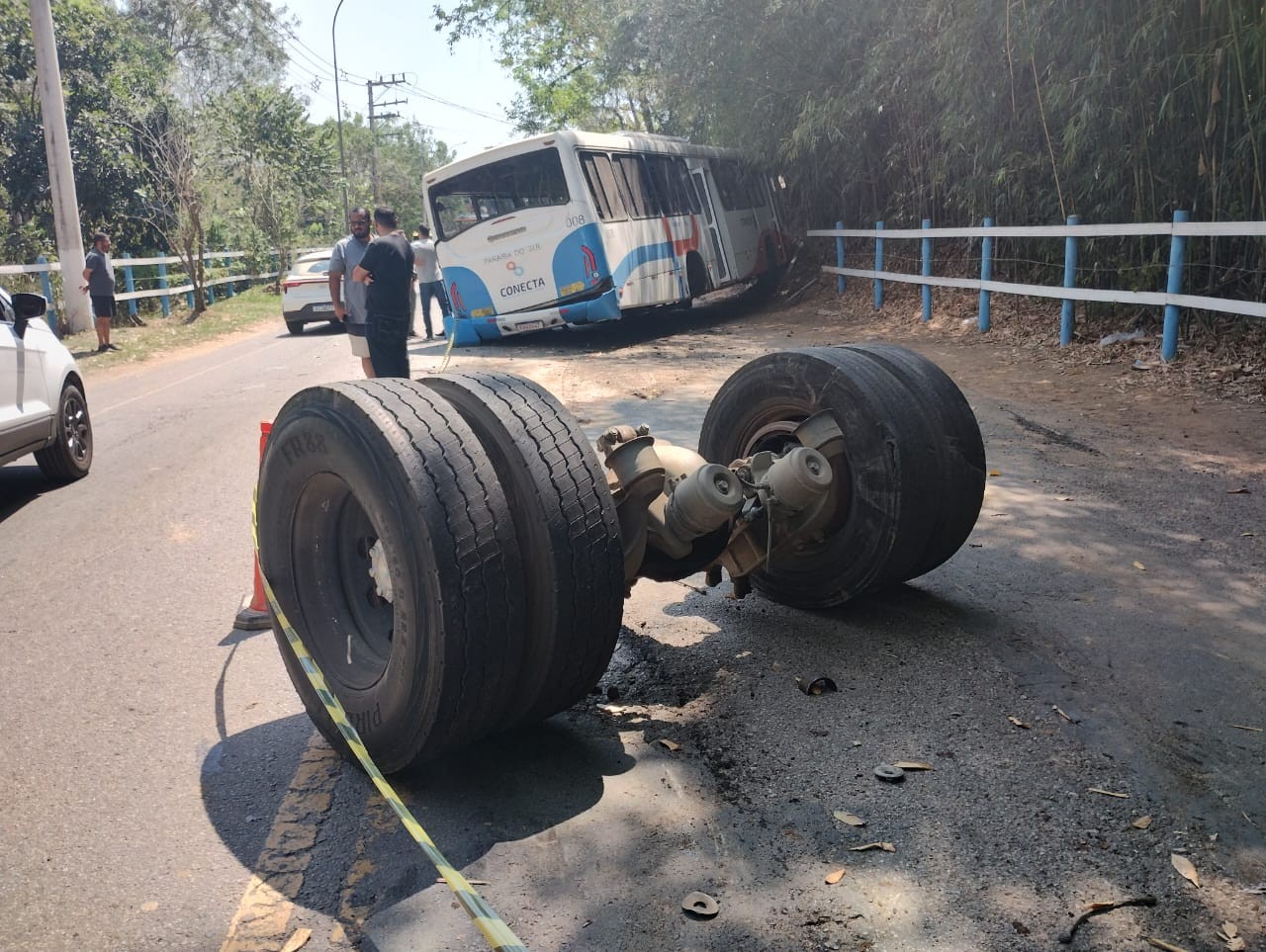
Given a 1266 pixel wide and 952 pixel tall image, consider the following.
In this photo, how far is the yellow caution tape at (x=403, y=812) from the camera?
8.08 ft

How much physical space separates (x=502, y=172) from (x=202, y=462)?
8.97 metres

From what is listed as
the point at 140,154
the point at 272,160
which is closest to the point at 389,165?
the point at 272,160

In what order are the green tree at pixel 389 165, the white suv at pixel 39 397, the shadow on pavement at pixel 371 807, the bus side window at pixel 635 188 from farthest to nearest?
1. the green tree at pixel 389 165
2. the bus side window at pixel 635 188
3. the white suv at pixel 39 397
4. the shadow on pavement at pixel 371 807

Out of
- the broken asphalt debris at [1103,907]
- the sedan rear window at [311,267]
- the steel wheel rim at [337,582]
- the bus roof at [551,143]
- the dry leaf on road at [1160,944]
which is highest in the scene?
the bus roof at [551,143]

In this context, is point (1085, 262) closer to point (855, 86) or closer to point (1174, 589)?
point (855, 86)

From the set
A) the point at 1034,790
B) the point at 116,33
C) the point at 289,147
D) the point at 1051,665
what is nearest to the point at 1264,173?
the point at 1051,665

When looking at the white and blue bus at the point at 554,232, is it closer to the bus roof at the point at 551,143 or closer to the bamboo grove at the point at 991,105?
the bus roof at the point at 551,143

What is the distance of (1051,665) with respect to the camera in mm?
4121

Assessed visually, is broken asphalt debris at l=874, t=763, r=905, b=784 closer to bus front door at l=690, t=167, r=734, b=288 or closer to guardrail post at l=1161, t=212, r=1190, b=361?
guardrail post at l=1161, t=212, r=1190, b=361

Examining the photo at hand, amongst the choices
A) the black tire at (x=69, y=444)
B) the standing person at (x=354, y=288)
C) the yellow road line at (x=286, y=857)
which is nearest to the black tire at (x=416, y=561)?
the yellow road line at (x=286, y=857)

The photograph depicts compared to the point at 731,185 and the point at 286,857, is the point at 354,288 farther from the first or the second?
the point at 731,185

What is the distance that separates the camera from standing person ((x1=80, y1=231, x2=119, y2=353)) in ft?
59.5

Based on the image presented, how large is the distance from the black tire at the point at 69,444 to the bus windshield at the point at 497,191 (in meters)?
8.84

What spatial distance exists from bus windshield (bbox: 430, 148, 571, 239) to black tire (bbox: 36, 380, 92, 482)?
8.84 meters
